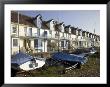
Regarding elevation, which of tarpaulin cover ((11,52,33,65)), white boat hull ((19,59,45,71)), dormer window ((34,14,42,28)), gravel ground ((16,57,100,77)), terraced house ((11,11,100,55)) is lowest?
gravel ground ((16,57,100,77))

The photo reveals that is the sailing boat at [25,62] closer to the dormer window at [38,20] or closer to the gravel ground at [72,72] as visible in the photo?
the gravel ground at [72,72]

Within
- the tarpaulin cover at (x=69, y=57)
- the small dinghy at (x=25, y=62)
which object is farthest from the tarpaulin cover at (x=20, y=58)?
the tarpaulin cover at (x=69, y=57)

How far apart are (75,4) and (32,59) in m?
0.31

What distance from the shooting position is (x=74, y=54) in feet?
11.9

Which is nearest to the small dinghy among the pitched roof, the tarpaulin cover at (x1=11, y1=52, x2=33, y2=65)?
the tarpaulin cover at (x1=11, y1=52, x2=33, y2=65)

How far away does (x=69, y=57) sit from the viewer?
11.9 feet

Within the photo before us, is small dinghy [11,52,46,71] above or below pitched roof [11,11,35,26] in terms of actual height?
below

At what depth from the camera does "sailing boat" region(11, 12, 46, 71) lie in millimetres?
3623

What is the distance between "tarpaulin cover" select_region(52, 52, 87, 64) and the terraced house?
3cm

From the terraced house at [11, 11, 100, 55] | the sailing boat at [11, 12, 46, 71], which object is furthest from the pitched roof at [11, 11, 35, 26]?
the sailing boat at [11, 12, 46, 71]

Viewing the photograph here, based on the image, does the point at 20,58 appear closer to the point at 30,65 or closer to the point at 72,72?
the point at 30,65

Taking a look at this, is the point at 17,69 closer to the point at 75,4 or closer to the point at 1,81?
the point at 1,81

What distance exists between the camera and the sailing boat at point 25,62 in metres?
3.62

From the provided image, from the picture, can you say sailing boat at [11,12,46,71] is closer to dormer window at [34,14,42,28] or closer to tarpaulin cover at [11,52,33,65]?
tarpaulin cover at [11,52,33,65]
